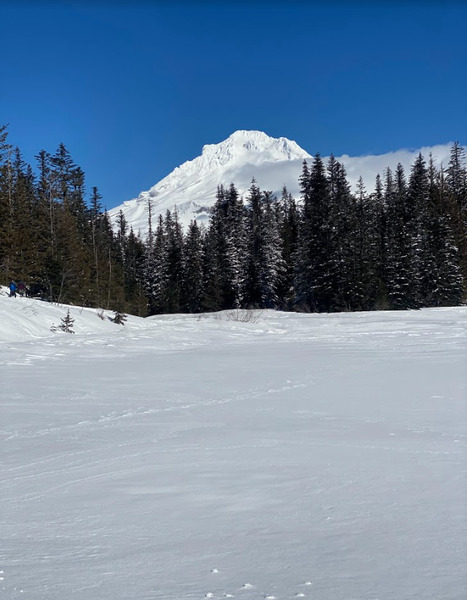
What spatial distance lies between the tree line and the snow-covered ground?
2216 cm

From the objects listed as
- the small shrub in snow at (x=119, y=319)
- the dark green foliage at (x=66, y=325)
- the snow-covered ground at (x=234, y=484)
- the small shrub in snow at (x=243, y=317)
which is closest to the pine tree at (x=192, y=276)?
the small shrub in snow at (x=243, y=317)

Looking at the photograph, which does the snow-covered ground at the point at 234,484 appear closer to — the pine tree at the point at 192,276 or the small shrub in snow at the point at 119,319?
the small shrub in snow at the point at 119,319

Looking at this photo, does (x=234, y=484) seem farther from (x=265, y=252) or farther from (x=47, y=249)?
(x=265, y=252)

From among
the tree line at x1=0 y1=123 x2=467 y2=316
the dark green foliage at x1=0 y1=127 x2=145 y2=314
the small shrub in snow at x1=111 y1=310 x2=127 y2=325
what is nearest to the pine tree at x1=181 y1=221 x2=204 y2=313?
the tree line at x1=0 y1=123 x2=467 y2=316

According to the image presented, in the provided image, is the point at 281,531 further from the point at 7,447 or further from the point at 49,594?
the point at 7,447

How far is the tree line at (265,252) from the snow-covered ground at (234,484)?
22157 mm

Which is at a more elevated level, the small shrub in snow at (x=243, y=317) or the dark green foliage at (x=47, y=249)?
the dark green foliage at (x=47, y=249)

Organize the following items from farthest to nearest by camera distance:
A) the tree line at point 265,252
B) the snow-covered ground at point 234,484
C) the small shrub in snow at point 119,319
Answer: the tree line at point 265,252 → the small shrub in snow at point 119,319 → the snow-covered ground at point 234,484

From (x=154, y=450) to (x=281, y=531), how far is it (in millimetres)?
2480

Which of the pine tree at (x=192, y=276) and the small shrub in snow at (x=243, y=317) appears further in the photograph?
the pine tree at (x=192, y=276)

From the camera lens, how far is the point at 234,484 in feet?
14.4

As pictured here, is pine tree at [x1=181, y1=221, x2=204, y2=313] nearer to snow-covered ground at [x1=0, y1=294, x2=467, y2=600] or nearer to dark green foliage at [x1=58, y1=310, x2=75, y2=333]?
A: dark green foliage at [x1=58, y1=310, x2=75, y2=333]

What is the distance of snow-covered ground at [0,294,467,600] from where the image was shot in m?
2.81

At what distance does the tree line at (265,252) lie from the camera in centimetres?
3406
